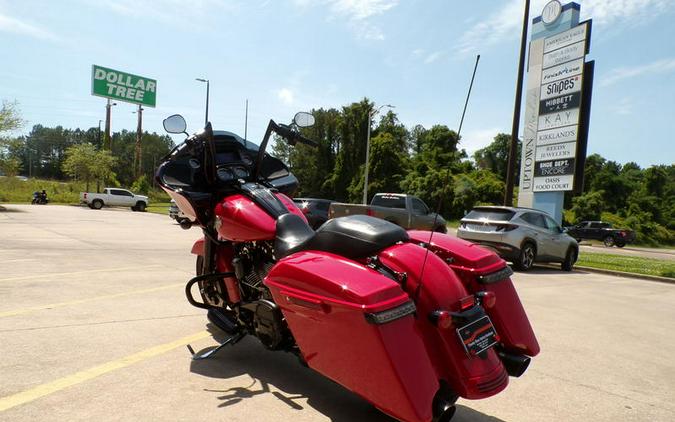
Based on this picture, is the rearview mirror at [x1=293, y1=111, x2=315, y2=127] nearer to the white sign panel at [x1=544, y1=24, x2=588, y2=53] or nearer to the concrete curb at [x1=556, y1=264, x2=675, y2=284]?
the concrete curb at [x1=556, y1=264, x2=675, y2=284]

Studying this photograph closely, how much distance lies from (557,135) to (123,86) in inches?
1565

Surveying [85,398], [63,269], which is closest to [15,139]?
[63,269]

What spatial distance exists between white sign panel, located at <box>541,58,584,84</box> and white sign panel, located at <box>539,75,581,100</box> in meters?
0.14

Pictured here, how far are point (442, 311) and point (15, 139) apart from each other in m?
35.6

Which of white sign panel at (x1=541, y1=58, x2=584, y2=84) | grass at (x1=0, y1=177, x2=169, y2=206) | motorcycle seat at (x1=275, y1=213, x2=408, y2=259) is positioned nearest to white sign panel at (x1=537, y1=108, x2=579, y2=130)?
white sign panel at (x1=541, y1=58, x2=584, y2=84)

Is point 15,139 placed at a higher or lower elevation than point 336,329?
higher

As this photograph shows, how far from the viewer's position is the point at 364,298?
7.07 ft

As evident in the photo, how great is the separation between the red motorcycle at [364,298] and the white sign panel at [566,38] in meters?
15.4

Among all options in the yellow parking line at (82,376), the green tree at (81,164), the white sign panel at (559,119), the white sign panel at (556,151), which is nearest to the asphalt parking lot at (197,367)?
the yellow parking line at (82,376)

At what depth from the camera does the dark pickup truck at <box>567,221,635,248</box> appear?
98.0ft

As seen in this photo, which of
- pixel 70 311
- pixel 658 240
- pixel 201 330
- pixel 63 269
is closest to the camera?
pixel 201 330

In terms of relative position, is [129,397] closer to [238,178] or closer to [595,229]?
[238,178]

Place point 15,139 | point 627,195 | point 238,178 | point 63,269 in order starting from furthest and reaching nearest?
1. point 627,195
2. point 15,139
3. point 63,269
4. point 238,178

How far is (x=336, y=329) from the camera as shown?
230 cm
